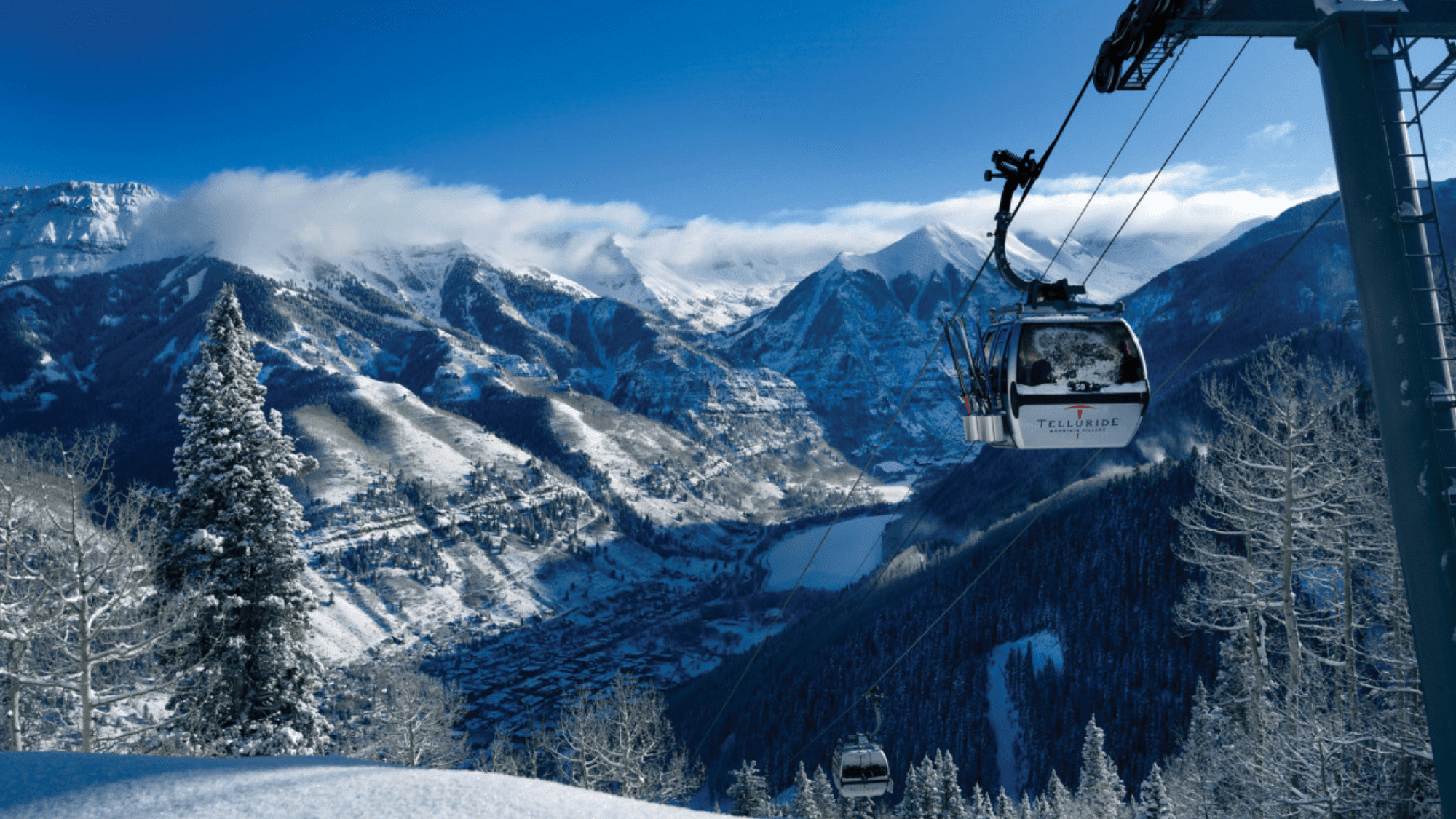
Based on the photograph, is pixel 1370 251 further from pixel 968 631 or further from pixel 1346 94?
pixel 968 631

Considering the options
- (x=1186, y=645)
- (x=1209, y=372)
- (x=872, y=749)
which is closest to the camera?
(x=872, y=749)

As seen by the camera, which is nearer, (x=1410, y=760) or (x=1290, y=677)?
(x=1410, y=760)

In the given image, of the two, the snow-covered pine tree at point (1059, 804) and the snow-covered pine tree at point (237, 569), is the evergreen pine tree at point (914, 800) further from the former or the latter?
the snow-covered pine tree at point (237, 569)

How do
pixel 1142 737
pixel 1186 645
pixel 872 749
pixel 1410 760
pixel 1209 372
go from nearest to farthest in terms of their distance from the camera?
1. pixel 1410 760
2. pixel 872 749
3. pixel 1142 737
4. pixel 1186 645
5. pixel 1209 372

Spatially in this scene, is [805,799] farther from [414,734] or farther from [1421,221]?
[1421,221]

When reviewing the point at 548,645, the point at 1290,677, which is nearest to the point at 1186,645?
the point at 1290,677

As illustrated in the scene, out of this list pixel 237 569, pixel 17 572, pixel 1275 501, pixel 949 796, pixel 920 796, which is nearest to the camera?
pixel 1275 501

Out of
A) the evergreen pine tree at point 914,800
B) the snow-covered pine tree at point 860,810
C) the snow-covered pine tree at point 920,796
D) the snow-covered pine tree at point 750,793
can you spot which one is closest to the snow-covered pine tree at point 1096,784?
the snow-covered pine tree at point 920,796

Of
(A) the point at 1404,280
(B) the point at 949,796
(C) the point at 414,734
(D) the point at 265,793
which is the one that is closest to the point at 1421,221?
(A) the point at 1404,280
